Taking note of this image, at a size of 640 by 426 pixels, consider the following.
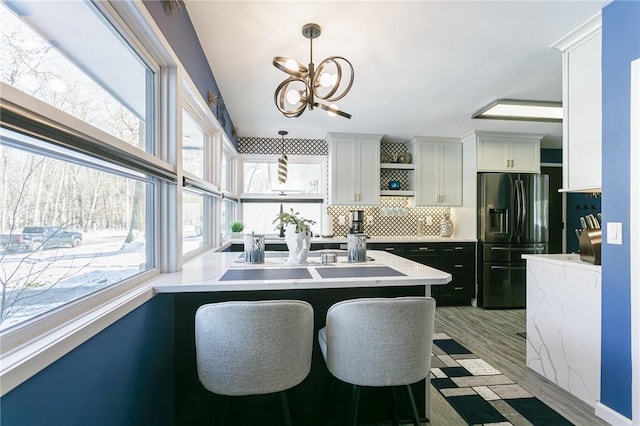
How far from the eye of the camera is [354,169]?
4.50 metres

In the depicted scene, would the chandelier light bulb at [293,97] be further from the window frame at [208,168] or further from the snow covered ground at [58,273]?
the snow covered ground at [58,273]

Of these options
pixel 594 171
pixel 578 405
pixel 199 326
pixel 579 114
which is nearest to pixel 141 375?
pixel 199 326

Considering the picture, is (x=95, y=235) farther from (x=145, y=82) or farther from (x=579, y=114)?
(x=579, y=114)

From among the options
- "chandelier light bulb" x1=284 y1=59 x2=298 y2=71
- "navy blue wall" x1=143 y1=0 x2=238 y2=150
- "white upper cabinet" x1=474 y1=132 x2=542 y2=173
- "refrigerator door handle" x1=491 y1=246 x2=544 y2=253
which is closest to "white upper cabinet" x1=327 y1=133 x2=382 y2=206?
"white upper cabinet" x1=474 y1=132 x2=542 y2=173

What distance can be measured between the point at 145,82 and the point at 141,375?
55.3 inches

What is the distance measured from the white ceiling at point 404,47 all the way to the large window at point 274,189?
1.42 m

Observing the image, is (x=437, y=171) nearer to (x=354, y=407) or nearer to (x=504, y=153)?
(x=504, y=153)

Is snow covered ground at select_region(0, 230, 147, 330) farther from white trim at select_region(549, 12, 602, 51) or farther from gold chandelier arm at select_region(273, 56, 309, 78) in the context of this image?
white trim at select_region(549, 12, 602, 51)

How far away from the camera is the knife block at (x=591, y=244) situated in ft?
6.29

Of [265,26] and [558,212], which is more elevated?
[265,26]

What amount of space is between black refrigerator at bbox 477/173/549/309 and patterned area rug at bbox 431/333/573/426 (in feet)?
5.98

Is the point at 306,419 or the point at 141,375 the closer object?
the point at 141,375

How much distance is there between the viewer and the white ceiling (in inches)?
70.4

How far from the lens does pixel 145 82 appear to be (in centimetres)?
154
